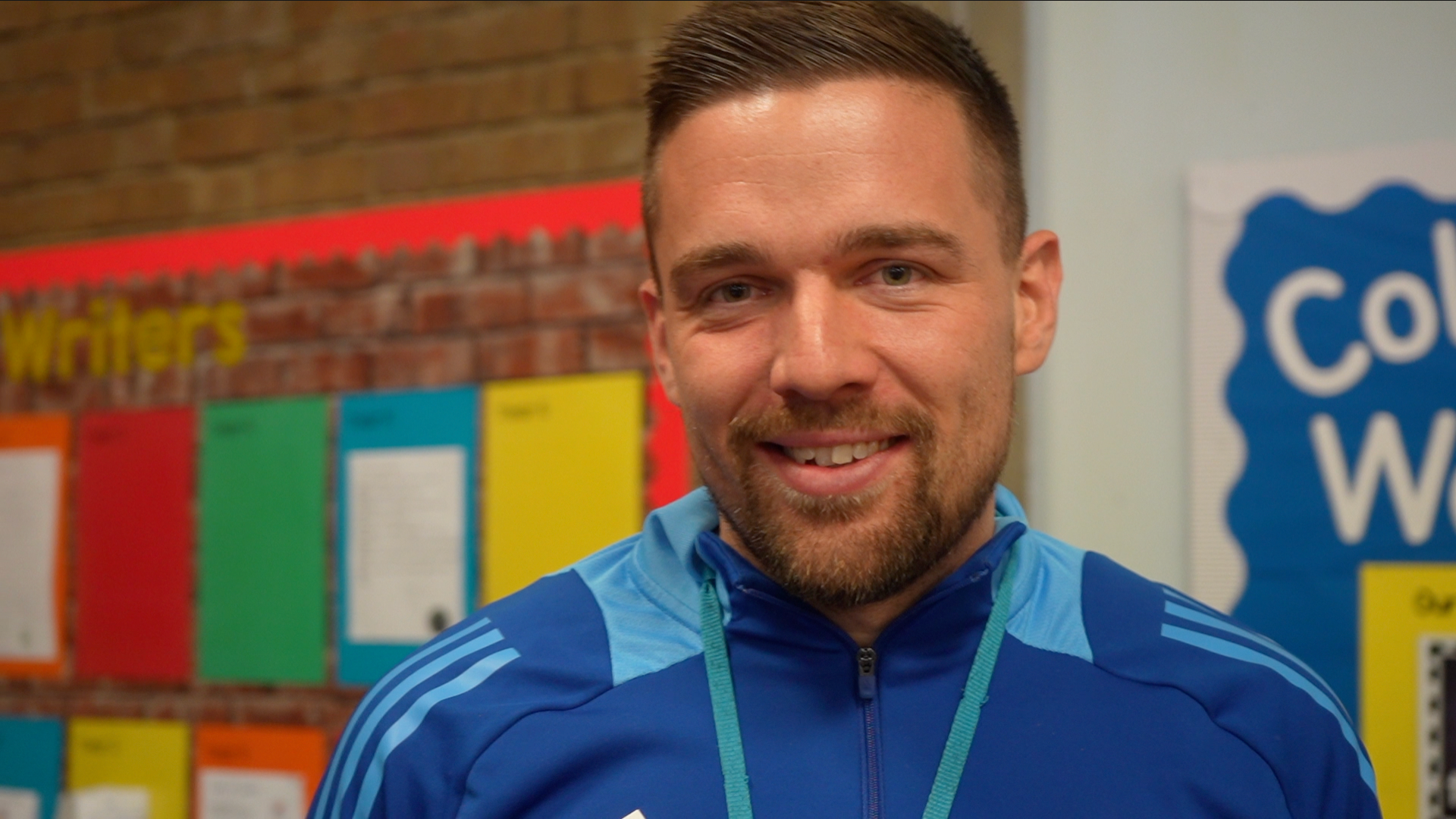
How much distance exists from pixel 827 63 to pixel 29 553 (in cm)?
199

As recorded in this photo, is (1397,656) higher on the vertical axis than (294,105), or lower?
lower

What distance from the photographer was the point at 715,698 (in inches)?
44.3

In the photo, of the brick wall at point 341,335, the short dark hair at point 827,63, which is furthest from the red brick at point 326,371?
the short dark hair at point 827,63

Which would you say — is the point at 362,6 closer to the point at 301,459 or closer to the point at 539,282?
the point at 539,282

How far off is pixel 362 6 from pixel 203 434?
80cm

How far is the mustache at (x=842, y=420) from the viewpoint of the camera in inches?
43.9

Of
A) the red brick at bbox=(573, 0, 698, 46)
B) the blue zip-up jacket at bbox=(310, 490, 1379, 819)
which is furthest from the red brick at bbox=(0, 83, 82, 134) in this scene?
the blue zip-up jacket at bbox=(310, 490, 1379, 819)

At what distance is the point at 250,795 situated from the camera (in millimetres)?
2236

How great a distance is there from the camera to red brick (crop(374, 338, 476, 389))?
6.98 feet

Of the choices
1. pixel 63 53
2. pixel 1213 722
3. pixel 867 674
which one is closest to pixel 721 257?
pixel 867 674

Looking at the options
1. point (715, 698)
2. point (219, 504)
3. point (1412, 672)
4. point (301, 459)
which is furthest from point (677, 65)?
point (219, 504)

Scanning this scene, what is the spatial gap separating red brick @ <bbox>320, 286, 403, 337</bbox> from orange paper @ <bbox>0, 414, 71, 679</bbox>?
2.04 ft

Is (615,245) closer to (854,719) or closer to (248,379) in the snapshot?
(248,379)

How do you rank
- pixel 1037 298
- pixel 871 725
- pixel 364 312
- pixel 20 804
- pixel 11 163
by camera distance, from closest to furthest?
pixel 871 725 → pixel 1037 298 → pixel 364 312 → pixel 20 804 → pixel 11 163
